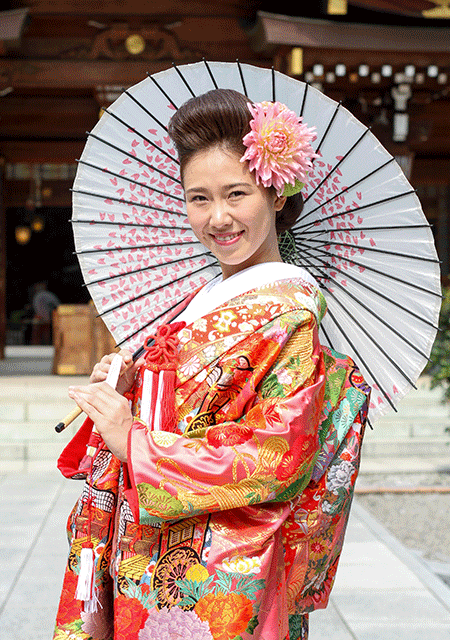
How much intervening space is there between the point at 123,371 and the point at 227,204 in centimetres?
43

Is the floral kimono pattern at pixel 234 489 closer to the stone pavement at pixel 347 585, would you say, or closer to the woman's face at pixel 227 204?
the woman's face at pixel 227 204

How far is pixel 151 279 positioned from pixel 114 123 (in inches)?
16.9

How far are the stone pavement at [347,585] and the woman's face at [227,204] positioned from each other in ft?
7.26

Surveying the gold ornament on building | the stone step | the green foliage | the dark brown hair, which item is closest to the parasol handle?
the dark brown hair

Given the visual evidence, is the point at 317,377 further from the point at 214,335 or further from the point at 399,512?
the point at 399,512

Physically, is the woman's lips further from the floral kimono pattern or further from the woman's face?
the floral kimono pattern

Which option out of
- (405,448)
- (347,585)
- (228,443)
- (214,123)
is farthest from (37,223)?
(228,443)

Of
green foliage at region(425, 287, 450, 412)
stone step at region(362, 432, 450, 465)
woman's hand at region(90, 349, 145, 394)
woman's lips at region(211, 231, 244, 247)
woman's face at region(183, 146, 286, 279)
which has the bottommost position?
stone step at region(362, 432, 450, 465)

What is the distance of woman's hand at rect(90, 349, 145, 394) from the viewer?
1524mm

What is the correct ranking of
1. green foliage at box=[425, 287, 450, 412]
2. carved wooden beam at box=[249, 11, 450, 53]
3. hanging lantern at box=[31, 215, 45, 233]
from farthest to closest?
hanging lantern at box=[31, 215, 45, 233] < carved wooden beam at box=[249, 11, 450, 53] < green foliage at box=[425, 287, 450, 412]

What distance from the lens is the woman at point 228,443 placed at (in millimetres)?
1272

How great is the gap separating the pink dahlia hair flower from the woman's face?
3cm

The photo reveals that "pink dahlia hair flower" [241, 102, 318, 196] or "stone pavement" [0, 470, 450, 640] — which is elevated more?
"pink dahlia hair flower" [241, 102, 318, 196]

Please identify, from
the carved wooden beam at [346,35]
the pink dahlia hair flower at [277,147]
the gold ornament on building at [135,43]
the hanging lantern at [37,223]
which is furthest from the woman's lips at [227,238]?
the hanging lantern at [37,223]
